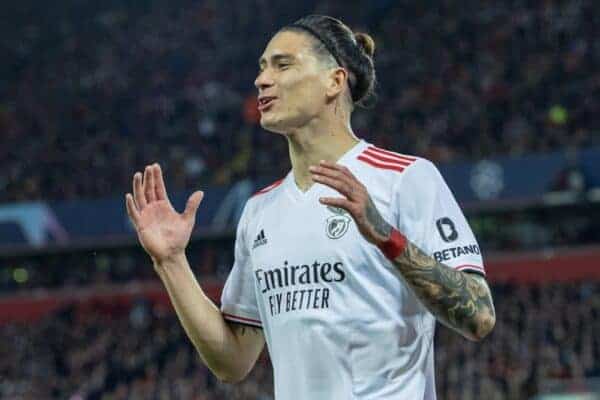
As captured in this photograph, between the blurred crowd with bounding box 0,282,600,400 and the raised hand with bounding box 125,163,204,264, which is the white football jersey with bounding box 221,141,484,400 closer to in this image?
the raised hand with bounding box 125,163,204,264

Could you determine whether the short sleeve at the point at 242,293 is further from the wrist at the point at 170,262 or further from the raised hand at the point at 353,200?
the raised hand at the point at 353,200

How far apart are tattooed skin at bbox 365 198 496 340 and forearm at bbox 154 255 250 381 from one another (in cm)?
83

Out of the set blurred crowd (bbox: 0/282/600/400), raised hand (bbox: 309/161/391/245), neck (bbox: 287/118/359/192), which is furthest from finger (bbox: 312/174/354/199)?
blurred crowd (bbox: 0/282/600/400)

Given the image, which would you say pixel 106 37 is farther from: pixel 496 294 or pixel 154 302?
pixel 496 294

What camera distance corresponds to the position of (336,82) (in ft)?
12.3

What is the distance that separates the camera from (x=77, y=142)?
27.3 metres

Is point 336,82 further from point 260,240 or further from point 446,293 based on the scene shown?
point 446,293

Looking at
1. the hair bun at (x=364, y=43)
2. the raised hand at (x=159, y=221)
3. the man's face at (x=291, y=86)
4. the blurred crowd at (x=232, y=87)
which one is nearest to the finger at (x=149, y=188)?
the raised hand at (x=159, y=221)

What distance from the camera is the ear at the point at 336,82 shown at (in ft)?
12.2

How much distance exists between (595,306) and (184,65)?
14.3 metres

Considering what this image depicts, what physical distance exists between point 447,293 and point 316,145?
715mm

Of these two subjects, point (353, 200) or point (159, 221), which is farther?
point (159, 221)

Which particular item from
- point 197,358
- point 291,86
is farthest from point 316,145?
point 197,358

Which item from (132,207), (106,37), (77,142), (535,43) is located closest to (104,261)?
(77,142)
